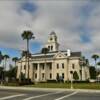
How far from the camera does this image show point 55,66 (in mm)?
96375

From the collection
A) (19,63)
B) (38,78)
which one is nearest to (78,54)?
(38,78)

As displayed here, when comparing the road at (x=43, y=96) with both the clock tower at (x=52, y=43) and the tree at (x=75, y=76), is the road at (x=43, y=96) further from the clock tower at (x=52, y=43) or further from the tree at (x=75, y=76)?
the clock tower at (x=52, y=43)

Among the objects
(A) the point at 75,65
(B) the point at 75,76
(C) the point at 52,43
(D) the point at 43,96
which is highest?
(C) the point at 52,43

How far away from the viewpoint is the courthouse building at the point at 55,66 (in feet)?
308

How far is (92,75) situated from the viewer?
407 ft

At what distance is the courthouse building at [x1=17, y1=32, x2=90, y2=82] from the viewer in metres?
94.0

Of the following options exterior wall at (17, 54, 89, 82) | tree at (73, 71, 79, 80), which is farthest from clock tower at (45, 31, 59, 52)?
tree at (73, 71, 79, 80)

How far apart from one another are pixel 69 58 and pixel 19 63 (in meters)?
22.8

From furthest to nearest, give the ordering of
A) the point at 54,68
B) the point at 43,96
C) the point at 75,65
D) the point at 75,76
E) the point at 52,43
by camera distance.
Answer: the point at 52,43, the point at 54,68, the point at 75,65, the point at 75,76, the point at 43,96

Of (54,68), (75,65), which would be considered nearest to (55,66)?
(54,68)

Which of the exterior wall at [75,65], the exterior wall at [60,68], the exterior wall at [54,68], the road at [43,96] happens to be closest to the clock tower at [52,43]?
the exterior wall at [54,68]

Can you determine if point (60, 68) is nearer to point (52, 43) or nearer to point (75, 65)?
point (75, 65)

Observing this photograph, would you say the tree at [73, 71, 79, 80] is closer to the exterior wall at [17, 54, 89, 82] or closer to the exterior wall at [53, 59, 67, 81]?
the exterior wall at [17, 54, 89, 82]

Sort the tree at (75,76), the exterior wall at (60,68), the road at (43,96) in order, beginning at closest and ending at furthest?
the road at (43,96), the tree at (75,76), the exterior wall at (60,68)
